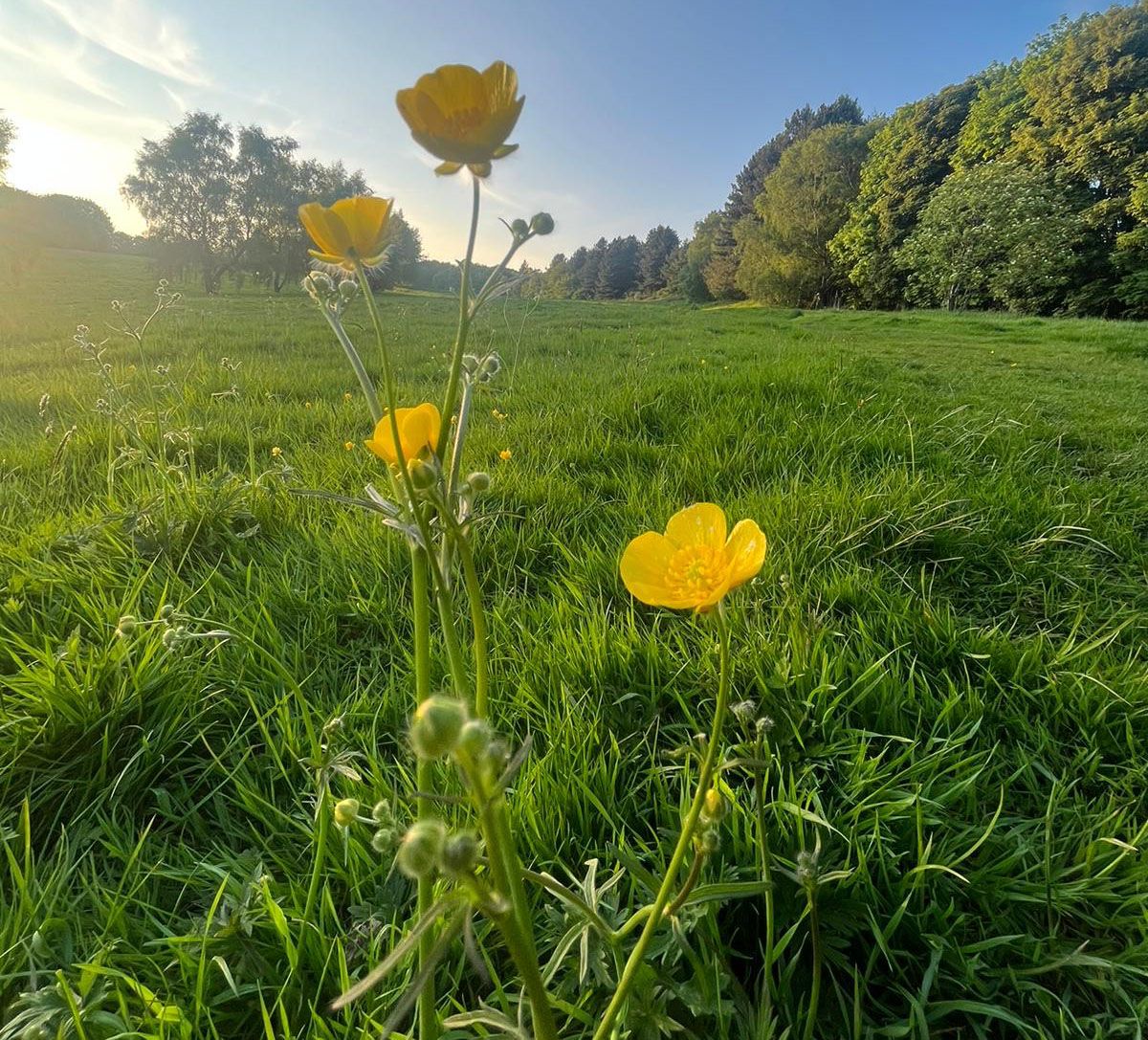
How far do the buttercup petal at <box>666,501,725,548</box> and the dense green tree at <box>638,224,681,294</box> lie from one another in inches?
2239

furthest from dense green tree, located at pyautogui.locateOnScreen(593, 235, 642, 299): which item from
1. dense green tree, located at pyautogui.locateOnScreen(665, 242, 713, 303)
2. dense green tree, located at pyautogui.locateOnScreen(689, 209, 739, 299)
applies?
dense green tree, located at pyautogui.locateOnScreen(689, 209, 739, 299)

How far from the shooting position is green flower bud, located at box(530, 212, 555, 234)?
2.27 feet

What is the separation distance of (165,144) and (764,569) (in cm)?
3717

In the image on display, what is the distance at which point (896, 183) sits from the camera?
27.2 metres

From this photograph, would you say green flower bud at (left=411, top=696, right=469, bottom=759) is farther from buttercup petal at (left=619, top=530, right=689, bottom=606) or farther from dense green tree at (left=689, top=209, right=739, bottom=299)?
dense green tree at (left=689, top=209, right=739, bottom=299)

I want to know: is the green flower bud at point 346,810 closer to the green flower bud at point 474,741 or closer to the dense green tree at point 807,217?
the green flower bud at point 474,741

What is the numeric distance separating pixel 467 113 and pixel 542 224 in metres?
0.14

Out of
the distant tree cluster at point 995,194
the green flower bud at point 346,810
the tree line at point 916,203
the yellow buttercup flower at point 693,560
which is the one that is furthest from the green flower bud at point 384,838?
the distant tree cluster at point 995,194

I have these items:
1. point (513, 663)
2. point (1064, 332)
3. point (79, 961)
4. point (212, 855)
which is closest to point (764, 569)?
point (513, 663)

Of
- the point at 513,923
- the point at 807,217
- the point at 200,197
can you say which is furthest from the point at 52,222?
the point at 513,923

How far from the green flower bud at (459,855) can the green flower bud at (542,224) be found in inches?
24.8

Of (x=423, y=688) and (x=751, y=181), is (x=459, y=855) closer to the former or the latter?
(x=423, y=688)

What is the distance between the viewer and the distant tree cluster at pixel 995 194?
19.9 m

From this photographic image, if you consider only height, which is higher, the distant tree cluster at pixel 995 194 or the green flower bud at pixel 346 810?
the distant tree cluster at pixel 995 194
